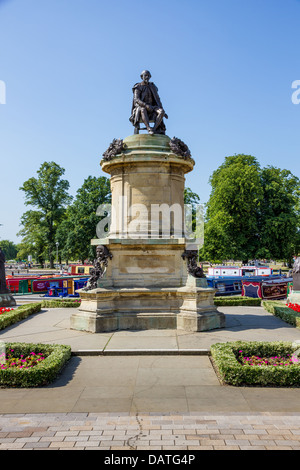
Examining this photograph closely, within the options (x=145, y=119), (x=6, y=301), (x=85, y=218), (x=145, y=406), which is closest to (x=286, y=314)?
(x=145, y=119)

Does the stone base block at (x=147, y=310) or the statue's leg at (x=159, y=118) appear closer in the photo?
the stone base block at (x=147, y=310)

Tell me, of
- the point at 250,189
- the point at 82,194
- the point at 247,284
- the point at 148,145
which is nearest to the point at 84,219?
the point at 82,194

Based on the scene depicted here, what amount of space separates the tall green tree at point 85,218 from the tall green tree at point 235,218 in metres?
13.6

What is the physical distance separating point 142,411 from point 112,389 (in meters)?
1.12

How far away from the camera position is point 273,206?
1658 inches

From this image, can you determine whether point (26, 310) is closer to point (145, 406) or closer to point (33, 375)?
point (33, 375)

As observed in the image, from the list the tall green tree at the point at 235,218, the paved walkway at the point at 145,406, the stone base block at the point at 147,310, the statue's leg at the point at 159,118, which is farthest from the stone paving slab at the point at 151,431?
the tall green tree at the point at 235,218

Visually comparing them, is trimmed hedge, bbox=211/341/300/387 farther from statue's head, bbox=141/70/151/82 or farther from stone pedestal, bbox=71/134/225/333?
statue's head, bbox=141/70/151/82

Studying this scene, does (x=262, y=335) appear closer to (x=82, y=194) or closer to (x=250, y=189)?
(x=250, y=189)

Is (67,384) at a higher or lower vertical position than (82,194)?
lower

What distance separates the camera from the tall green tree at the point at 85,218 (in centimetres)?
4544

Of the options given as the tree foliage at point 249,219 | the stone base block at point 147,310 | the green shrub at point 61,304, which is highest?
the tree foliage at point 249,219

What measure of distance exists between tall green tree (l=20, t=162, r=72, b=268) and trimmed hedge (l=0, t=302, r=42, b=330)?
44116 mm

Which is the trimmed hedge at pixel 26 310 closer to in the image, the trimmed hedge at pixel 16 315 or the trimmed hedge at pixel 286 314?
the trimmed hedge at pixel 16 315
